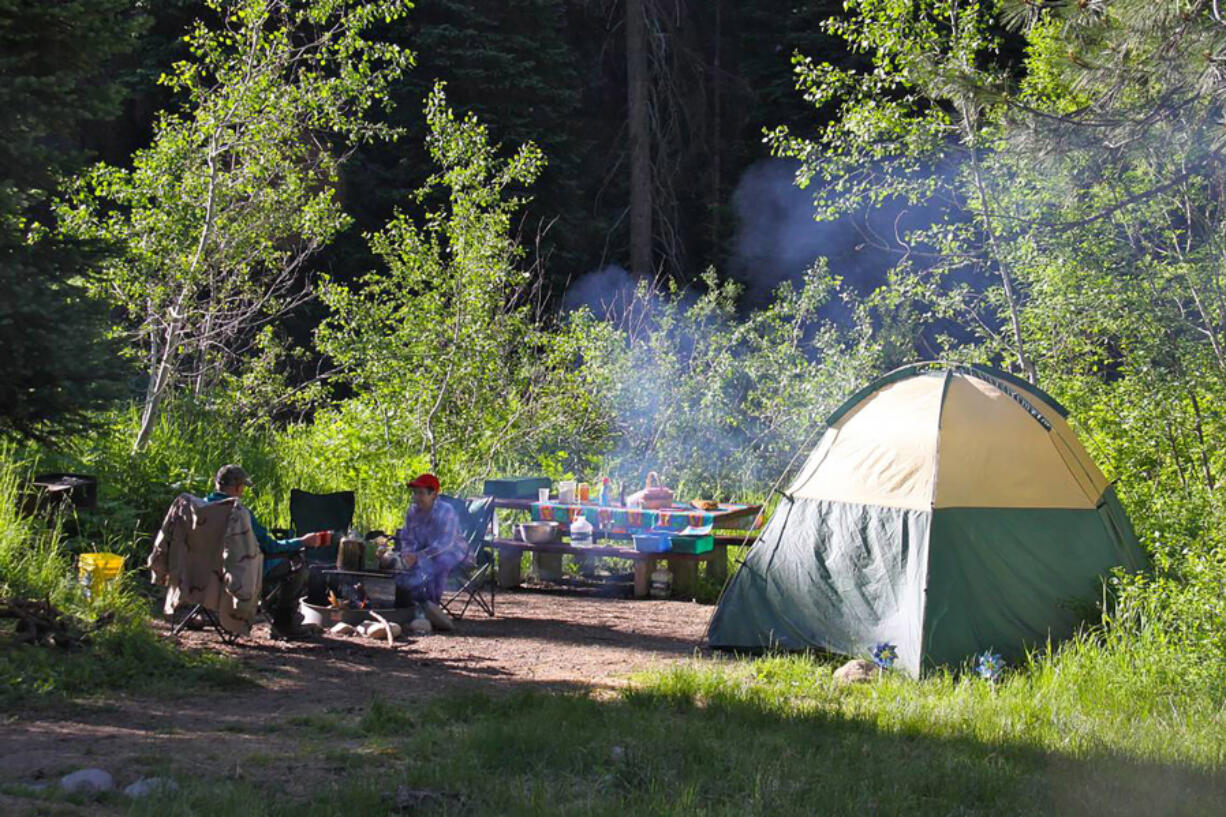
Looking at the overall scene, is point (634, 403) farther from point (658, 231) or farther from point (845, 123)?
Result: point (658, 231)

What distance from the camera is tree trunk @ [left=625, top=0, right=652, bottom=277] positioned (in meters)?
20.5

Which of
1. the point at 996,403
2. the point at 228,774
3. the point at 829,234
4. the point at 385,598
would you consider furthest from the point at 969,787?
the point at 829,234

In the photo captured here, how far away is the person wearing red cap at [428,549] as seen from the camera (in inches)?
309

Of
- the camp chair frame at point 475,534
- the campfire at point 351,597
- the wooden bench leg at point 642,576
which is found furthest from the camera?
the wooden bench leg at point 642,576

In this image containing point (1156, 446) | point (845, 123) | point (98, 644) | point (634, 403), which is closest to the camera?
point (98, 644)

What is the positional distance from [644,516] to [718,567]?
888mm

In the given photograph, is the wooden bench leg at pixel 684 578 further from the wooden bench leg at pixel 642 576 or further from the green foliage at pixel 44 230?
the green foliage at pixel 44 230

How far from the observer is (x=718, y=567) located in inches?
388

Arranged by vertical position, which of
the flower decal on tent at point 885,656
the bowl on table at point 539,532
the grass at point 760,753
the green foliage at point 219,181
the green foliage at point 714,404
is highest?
the green foliage at point 219,181

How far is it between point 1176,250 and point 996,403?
2.89 m

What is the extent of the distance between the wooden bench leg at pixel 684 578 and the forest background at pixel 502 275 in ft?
8.28

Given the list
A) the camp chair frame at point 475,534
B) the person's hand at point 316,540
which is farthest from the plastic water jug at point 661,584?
the person's hand at point 316,540

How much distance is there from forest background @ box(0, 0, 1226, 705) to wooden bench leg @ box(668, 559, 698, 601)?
2523 mm

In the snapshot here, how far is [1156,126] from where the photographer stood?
7008mm
